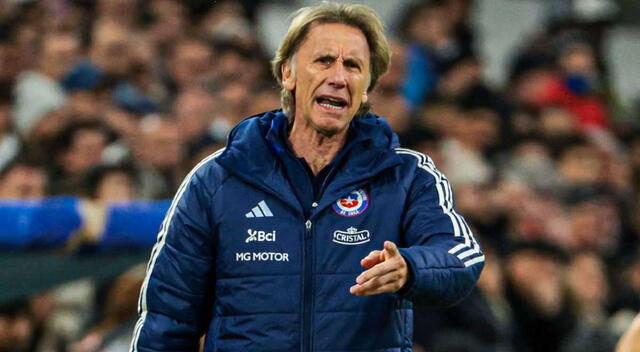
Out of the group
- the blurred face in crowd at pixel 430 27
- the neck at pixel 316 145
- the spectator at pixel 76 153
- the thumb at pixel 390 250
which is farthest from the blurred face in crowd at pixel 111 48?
the thumb at pixel 390 250

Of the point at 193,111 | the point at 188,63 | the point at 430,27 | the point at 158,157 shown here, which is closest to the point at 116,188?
the point at 158,157

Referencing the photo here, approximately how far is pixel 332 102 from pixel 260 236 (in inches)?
17.3

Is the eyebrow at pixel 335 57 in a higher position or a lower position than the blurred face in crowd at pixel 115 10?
lower

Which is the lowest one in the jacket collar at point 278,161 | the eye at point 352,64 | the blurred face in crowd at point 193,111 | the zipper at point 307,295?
the zipper at point 307,295

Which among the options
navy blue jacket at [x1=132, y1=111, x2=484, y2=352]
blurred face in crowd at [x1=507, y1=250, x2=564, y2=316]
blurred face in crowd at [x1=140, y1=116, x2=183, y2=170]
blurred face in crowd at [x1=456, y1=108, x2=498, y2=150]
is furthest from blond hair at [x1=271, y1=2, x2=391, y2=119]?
blurred face in crowd at [x1=456, y1=108, x2=498, y2=150]

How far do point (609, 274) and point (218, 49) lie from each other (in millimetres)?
2789

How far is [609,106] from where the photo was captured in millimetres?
9266

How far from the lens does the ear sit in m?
3.34

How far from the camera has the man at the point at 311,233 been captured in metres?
2.97

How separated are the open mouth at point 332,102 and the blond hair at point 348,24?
14 cm

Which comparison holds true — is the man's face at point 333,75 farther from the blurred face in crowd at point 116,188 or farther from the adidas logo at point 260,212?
the blurred face in crowd at point 116,188

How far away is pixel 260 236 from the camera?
3043 millimetres

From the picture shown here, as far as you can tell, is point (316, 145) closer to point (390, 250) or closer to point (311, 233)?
point (311, 233)

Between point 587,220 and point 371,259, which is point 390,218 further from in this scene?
point 587,220
